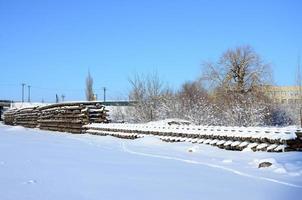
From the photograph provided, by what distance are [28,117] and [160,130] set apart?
23.6 meters

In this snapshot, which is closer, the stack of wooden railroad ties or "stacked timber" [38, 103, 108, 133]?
the stack of wooden railroad ties

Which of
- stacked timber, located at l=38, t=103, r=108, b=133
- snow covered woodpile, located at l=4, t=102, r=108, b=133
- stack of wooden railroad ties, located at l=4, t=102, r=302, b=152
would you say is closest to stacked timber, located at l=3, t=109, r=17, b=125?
stack of wooden railroad ties, located at l=4, t=102, r=302, b=152

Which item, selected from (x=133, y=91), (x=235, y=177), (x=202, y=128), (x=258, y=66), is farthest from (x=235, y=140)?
(x=258, y=66)

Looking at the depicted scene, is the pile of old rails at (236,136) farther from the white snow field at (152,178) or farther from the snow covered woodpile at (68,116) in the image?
the snow covered woodpile at (68,116)

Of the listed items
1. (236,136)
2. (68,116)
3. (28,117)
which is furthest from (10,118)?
(236,136)

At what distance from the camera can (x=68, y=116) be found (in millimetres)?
28062

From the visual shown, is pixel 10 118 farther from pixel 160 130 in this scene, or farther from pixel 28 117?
pixel 160 130

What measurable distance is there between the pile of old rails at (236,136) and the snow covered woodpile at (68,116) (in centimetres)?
755

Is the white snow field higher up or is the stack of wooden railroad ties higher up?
the stack of wooden railroad ties

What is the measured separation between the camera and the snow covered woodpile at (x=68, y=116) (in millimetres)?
26431

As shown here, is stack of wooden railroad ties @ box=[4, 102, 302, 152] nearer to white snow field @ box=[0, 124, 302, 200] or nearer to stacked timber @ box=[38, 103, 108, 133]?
stacked timber @ box=[38, 103, 108, 133]

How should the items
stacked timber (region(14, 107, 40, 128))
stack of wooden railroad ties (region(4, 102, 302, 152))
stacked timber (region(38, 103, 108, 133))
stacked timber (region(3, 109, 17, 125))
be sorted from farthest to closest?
stacked timber (region(3, 109, 17, 125)), stacked timber (region(14, 107, 40, 128)), stacked timber (region(38, 103, 108, 133)), stack of wooden railroad ties (region(4, 102, 302, 152))

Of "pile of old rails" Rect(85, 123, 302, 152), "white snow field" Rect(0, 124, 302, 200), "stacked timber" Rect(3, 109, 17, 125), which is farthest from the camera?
"stacked timber" Rect(3, 109, 17, 125)

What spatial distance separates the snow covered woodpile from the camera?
26431 mm
